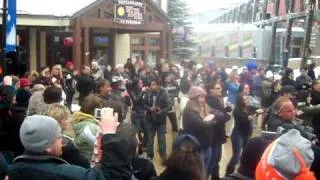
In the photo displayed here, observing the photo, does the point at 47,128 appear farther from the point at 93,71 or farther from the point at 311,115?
the point at 93,71

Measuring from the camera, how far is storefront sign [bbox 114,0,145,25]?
2218cm

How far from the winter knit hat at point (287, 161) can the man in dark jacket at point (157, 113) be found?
676 centimetres

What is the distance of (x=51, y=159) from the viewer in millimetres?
3414

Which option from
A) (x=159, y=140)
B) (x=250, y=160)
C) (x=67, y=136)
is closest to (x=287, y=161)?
(x=250, y=160)

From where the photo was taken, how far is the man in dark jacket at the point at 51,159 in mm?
3383

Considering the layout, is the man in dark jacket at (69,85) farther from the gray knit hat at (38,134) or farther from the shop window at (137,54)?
the shop window at (137,54)

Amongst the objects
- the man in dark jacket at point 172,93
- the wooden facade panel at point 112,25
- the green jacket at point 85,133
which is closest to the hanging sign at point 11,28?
the man in dark jacket at point 172,93

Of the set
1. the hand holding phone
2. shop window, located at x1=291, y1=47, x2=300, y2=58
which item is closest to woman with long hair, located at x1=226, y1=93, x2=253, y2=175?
the hand holding phone

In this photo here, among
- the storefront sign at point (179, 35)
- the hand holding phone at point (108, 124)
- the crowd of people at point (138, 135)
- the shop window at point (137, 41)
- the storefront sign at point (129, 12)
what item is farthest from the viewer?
→ the storefront sign at point (179, 35)

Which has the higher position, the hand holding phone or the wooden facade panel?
the wooden facade panel

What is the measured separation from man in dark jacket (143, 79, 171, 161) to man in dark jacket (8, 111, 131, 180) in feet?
22.3

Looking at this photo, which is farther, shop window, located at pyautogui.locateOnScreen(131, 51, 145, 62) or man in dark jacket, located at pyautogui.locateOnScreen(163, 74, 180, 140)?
shop window, located at pyautogui.locateOnScreen(131, 51, 145, 62)

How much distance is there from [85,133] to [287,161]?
92.5 inches

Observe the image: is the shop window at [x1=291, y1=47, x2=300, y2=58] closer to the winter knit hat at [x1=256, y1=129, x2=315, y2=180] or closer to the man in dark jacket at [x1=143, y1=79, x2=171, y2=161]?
the man in dark jacket at [x1=143, y1=79, x2=171, y2=161]
